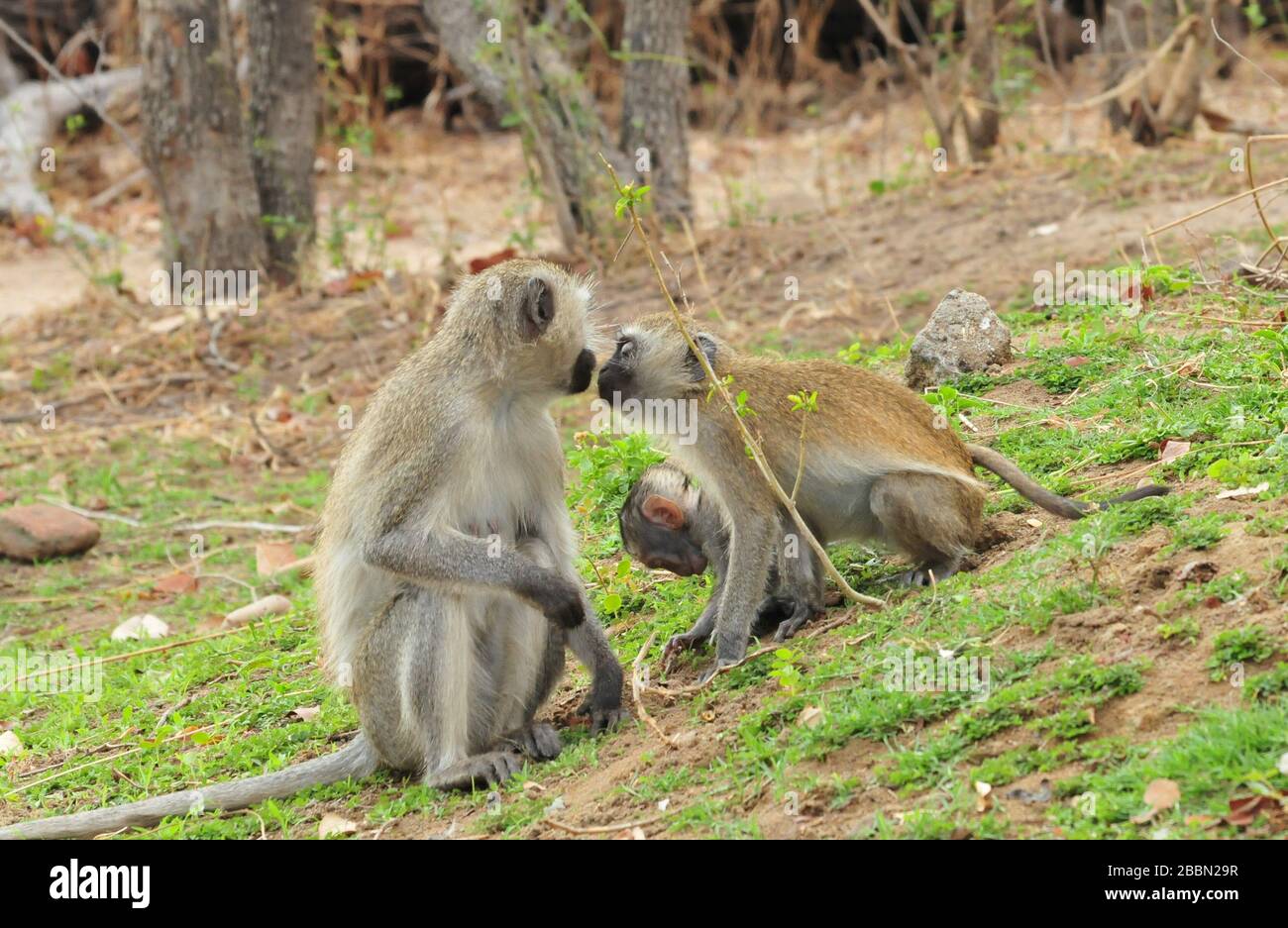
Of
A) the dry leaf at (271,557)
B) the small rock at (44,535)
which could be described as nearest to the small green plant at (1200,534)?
the dry leaf at (271,557)

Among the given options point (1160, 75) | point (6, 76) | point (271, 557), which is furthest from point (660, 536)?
point (6, 76)

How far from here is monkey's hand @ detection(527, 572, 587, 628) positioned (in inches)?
195

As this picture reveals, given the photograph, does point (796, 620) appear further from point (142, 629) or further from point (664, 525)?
point (142, 629)

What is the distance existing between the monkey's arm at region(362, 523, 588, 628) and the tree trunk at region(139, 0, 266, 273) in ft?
24.5

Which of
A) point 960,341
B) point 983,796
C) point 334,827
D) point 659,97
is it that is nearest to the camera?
point 983,796

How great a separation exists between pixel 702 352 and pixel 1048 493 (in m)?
1.32

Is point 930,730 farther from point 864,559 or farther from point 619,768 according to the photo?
point 864,559

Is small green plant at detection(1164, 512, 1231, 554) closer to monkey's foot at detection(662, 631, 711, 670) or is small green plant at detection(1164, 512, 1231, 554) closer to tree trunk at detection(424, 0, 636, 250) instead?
monkey's foot at detection(662, 631, 711, 670)

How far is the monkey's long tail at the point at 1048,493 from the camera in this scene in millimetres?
5070

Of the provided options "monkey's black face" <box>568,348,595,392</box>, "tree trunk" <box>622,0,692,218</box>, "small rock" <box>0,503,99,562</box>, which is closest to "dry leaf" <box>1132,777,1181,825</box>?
"monkey's black face" <box>568,348,595,392</box>

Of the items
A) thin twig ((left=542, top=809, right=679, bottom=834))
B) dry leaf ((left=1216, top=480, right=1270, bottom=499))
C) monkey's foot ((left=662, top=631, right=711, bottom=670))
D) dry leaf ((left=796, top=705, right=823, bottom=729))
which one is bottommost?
thin twig ((left=542, top=809, right=679, bottom=834))

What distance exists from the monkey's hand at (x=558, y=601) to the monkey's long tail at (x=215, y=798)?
805 mm

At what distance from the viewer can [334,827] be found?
4.81m

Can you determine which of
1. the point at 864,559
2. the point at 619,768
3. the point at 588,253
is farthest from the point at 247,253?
the point at 619,768
